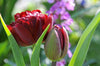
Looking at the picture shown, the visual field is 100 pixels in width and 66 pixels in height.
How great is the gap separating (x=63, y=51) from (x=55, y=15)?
0.27 metres

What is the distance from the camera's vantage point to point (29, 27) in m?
0.60

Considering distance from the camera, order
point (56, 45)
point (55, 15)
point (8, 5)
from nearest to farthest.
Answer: point (56, 45)
point (55, 15)
point (8, 5)

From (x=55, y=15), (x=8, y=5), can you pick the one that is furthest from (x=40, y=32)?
(x=8, y=5)

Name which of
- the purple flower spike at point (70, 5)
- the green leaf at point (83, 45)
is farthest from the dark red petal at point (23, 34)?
the purple flower spike at point (70, 5)

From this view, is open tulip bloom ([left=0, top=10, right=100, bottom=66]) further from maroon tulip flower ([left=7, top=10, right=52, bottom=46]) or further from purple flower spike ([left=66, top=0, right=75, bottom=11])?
purple flower spike ([left=66, top=0, right=75, bottom=11])

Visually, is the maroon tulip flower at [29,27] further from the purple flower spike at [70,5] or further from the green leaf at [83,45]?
the purple flower spike at [70,5]

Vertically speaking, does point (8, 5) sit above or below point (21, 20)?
below

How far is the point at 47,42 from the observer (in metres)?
0.59

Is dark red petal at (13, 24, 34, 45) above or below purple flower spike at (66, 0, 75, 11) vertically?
above

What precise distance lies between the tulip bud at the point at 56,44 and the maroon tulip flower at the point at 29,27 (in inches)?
1.0

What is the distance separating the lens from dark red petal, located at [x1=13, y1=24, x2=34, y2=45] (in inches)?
23.6

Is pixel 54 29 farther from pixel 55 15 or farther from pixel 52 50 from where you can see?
pixel 55 15

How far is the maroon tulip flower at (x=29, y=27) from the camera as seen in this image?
595mm

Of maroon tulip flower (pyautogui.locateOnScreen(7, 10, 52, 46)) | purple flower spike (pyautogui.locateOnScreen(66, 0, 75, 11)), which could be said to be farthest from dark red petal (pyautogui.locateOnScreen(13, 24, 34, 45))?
purple flower spike (pyautogui.locateOnScreen(66, 0, 75, 11))
